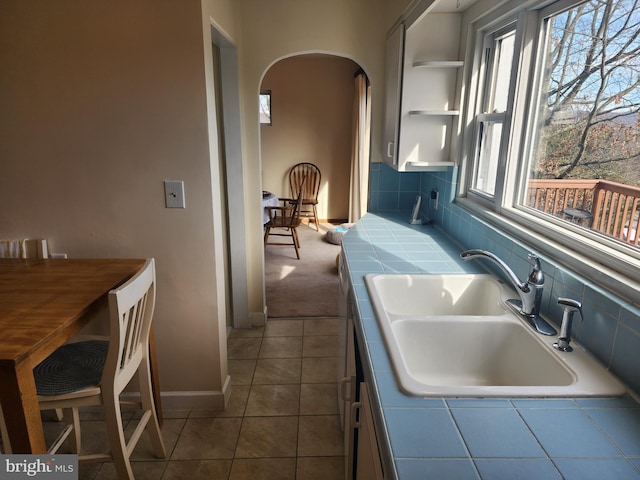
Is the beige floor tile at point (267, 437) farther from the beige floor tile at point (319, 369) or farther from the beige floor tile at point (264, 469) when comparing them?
the beige floor tile at point (319, 369)

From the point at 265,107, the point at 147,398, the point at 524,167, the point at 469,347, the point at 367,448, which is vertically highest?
the point at 265,107

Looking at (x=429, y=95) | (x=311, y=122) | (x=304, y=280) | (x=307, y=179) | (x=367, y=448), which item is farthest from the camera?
(x=307, y=179)

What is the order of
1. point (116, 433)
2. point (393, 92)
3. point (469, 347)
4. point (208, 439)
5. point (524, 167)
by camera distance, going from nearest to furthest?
point (469, 347) < point (116, 433) < point (524, 167) < point (208, 439) < point (393, 92)

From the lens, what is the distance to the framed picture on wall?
20.6 feet

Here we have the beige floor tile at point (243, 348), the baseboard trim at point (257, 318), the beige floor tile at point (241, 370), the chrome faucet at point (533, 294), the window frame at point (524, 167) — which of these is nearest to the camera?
the window frame at point (524, 167)

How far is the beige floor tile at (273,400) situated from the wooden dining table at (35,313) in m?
1.00

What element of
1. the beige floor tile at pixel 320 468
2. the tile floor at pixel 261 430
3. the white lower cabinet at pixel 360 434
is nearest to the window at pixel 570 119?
the white lower cabinet at pixel 360 434

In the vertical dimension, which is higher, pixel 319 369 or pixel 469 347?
pixel 469 347

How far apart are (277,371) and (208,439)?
661 mm

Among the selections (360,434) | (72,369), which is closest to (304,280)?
(72,369)

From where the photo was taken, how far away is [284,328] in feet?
10.5

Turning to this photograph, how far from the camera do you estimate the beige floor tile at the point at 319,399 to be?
7.39 ft

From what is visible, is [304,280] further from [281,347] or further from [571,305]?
[571,305]

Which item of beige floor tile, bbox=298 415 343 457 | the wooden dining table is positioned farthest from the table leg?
beige floor tile, bbox=298 415 343 457
